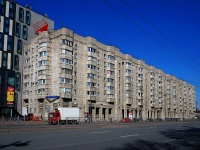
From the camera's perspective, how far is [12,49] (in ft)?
242

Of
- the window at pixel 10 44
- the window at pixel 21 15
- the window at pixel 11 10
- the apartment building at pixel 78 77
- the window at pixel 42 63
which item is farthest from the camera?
the window at pixel 21 15

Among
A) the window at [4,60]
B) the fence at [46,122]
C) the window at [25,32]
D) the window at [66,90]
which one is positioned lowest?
the fence at [46,122]

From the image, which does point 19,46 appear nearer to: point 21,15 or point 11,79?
point 21,15

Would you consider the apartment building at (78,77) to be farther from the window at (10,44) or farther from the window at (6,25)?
the window at (6,25)

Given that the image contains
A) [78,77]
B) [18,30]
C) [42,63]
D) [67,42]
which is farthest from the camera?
[18,30]

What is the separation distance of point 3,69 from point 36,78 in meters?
8.92

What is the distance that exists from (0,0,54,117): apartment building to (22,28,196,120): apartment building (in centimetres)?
211

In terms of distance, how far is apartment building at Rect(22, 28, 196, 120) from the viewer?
65.0 meters

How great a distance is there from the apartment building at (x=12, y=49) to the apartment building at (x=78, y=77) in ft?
6.93

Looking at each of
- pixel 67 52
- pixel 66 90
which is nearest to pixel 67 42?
pixel 67 52

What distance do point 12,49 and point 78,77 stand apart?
810 inches

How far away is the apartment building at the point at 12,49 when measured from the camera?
68625 mm

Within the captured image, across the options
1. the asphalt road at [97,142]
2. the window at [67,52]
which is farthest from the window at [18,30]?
the asphalt road at [97,142]

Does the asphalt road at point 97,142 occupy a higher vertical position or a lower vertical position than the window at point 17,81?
lower
